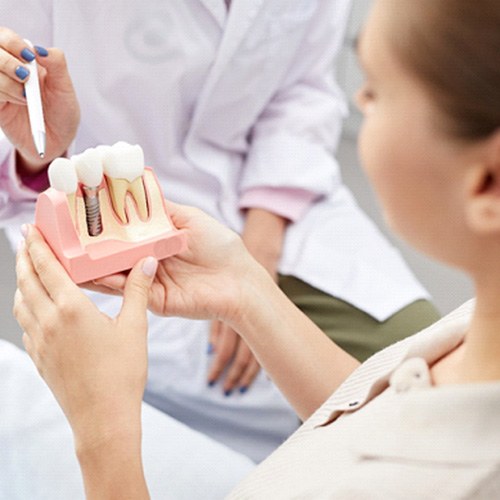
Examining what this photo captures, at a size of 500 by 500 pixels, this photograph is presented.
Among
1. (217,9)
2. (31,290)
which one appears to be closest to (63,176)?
(31,290)

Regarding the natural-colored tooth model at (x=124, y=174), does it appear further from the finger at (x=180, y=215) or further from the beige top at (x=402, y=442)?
the beige top at (x=402, y=442)

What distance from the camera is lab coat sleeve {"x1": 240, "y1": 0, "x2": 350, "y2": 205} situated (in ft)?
3.86

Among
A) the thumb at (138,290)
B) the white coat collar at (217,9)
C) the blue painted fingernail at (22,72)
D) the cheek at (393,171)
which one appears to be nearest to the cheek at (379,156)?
the cheek at (393,171)

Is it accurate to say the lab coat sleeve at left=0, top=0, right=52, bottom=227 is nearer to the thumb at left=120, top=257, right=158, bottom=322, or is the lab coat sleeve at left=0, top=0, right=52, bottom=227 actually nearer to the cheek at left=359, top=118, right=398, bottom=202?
the thumb at left=120, top=257, right=158, bottom=322

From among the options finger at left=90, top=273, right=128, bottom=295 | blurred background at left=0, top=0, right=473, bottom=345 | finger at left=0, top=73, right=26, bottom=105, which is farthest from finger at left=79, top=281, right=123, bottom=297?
blurred background at left=0, top=0, right=473, bottom=345

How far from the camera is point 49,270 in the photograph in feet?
2.29

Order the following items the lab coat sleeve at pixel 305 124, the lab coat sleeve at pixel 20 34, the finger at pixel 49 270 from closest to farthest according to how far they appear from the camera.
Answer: the finger at pixel 49 270, the lab coat sleeve at pixel 20 34, the lab coat sleeve at pixel 305 124

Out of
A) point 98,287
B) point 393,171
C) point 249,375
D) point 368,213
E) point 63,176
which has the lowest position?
point 368,213

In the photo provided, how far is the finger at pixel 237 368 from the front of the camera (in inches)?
42.6

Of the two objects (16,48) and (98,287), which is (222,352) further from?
(16,48)

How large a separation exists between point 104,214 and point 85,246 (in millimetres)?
43

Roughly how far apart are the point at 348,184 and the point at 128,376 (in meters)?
1.42

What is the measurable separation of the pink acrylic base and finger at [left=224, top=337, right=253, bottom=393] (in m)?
0.33

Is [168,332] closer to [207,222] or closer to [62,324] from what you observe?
[207,222]
